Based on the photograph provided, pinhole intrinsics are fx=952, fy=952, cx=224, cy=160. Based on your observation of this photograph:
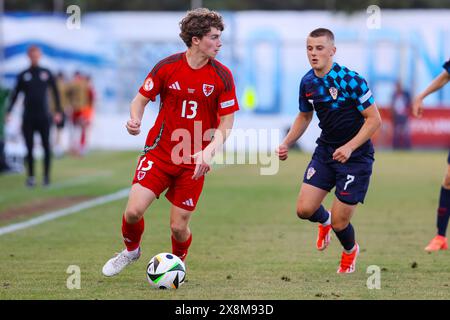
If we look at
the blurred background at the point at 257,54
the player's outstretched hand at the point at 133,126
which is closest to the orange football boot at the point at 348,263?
the player's outstretched hand at the point at 133,126

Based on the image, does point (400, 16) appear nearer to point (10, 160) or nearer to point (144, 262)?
point (10, 160)

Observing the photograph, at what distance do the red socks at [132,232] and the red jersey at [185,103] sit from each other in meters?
0.59

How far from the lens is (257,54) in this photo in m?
33.1

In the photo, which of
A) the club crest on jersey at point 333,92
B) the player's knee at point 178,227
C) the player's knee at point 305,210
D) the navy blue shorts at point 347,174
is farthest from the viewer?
the player's knee at point 305,210

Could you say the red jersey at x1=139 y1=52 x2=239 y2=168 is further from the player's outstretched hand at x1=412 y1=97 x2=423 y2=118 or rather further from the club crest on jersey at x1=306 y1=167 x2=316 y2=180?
the player's outstretched hand at x1=412 y1=97 x2=423 y2=118

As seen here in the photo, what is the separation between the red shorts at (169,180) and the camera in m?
7.75

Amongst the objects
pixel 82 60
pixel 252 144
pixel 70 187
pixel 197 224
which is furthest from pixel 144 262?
pixel 82 60

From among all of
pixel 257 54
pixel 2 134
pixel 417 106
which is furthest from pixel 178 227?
pixel 257 54

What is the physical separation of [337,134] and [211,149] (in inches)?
51.8

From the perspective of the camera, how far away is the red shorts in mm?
7750

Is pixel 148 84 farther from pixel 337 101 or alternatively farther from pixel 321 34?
pixel 337 101

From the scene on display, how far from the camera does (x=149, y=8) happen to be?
158ft

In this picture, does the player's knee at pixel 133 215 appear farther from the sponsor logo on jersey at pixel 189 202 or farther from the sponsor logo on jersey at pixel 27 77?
the sponsor logo on jersey at pixel 27 77

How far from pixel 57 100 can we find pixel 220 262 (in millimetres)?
9781
